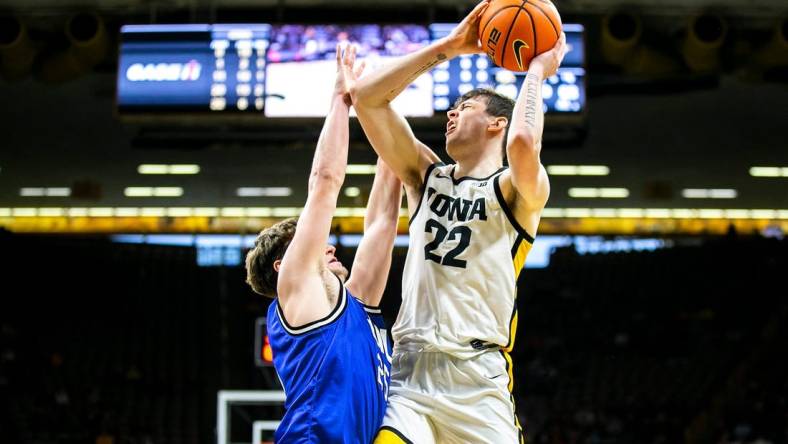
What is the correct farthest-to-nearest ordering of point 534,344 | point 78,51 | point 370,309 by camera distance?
point 534,344 < point 78,51 < point 370,309

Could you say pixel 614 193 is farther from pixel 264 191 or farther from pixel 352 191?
pixel 264 191

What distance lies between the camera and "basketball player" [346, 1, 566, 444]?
10.6ft

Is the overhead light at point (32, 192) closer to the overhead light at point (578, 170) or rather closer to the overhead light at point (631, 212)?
the overhead light at point (578, 170)

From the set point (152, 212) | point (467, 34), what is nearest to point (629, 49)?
point (152, 212)

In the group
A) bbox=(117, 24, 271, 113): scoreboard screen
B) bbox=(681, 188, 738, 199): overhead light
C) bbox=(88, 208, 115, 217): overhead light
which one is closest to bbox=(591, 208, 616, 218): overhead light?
bbox=(681, 188, 738, 199): overhead light

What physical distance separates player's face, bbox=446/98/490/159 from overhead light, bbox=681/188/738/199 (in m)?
8.38

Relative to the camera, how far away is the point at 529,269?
40.2 feet

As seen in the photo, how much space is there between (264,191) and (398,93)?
777cm

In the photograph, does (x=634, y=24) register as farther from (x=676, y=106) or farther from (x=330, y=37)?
(x=330, y=37)

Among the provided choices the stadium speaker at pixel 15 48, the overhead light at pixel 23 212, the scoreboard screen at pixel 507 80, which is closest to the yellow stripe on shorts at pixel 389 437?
the scoreboard screen at pixel 507 80

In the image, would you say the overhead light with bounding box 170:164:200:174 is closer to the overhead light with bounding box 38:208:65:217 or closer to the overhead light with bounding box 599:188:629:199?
the overhead light with bounding box 38:208:65:217

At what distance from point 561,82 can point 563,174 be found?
11.6 ft

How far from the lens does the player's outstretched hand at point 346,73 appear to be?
3576mm

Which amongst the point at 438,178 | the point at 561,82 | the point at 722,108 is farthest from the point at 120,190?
the point at 438,178
